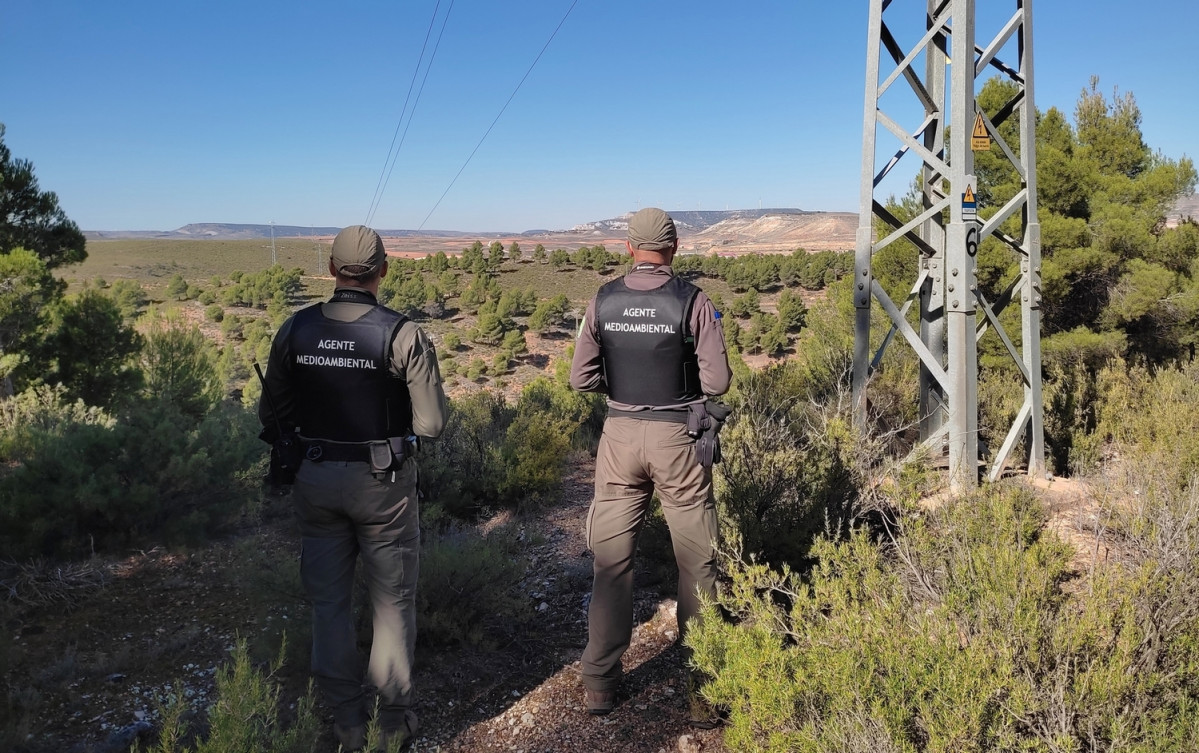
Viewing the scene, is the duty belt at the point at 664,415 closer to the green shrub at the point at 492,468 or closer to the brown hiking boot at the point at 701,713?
the brown hiking boot at the point at 701,713

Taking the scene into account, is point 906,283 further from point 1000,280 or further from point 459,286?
point 459,286

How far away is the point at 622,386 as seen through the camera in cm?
309

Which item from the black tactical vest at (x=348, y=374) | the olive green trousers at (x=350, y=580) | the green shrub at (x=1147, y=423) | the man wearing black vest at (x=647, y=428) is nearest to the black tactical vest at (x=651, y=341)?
the man wearing black vest at (x=647, y=428)

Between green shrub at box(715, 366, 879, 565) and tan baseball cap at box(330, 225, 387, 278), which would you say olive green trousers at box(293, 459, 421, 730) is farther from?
green shrub at box(715, 366, 879, 565)

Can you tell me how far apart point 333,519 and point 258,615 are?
1271 millimetres

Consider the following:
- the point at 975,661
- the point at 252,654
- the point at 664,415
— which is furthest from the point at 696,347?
the point at 252,654

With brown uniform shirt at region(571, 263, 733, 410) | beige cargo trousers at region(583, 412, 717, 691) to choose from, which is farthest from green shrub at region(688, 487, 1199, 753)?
brown uniform shirt at region(571, 263, 733, 410)

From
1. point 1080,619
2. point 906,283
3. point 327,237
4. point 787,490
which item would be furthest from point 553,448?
point 327,237

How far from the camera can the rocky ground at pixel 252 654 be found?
2.92 meters

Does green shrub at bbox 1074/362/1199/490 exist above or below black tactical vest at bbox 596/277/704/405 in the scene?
below

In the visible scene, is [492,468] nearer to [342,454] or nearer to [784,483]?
[784,483]

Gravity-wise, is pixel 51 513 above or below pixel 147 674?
above

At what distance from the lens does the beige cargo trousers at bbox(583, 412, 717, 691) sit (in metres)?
2.98

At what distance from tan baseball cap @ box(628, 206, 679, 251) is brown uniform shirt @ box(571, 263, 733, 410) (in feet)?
0.28
